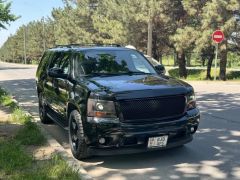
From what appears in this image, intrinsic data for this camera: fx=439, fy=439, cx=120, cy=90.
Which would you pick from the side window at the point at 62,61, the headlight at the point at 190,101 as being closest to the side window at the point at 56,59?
the side window at the point at 62,61

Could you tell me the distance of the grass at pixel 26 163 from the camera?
5.58 m

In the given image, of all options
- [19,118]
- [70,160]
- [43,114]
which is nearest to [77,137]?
[70,160]

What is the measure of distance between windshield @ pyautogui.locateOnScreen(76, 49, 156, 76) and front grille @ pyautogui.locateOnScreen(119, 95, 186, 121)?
1.30m

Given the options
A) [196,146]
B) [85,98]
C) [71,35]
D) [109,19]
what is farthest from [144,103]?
[71,35]

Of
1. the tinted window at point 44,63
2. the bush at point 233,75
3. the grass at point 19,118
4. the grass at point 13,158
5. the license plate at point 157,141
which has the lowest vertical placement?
the bush at point 233,75

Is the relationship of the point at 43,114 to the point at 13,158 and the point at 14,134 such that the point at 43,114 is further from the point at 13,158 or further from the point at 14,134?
the point at 13,158

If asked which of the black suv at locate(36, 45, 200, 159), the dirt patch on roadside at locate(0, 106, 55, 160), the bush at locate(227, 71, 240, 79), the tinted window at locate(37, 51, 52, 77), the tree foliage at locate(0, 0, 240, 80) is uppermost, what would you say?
the tree foliage at locate(0, 0, 240, 80)

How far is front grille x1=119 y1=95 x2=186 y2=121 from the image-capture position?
626 cm

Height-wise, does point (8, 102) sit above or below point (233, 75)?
above

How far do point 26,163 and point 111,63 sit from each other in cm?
248

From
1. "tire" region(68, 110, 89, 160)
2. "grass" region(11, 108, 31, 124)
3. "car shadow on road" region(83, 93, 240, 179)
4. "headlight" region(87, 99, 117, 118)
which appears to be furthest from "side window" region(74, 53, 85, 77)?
"grass" region(11, 108, 31, 124)

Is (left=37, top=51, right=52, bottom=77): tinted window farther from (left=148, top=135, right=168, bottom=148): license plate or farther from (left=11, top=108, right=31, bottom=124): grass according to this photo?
(left=148, top=135, right=168, bottom=148): license plate

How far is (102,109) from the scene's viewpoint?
627 centimetres

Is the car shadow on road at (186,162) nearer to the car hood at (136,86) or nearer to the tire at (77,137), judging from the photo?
the tire at (77,137)
